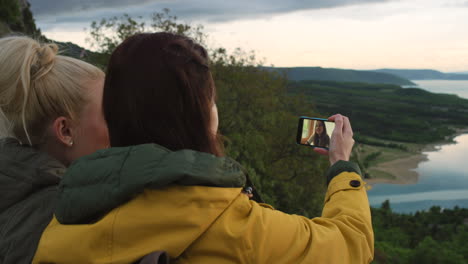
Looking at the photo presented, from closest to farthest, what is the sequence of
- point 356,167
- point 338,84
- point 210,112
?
point 210,112 → point 356,167 → point 338,84

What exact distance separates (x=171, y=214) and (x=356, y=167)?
77cm

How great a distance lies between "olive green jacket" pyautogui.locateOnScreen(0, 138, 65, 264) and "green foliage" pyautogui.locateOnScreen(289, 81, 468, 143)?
215 feet

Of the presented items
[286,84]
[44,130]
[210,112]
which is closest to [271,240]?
[210,112]

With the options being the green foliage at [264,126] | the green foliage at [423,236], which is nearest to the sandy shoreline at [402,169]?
the green foliage at [423,236]

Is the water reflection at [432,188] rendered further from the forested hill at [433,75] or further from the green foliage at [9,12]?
the forested hill at [433,75]

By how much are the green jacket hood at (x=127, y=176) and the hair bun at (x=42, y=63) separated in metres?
0.66

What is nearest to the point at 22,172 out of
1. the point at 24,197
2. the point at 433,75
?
the point at 24,197

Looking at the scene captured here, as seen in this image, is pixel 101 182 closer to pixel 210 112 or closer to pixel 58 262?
pixel 58 262

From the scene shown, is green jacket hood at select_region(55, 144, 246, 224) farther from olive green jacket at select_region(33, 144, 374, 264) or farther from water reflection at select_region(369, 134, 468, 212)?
water reflection at select_region(369, 134, 468, 212)

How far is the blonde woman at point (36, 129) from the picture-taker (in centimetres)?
138

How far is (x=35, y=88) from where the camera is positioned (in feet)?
5.18

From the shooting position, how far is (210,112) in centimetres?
123

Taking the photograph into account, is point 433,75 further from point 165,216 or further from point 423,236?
point 165,216

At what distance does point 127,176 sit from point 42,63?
0.83 meters
